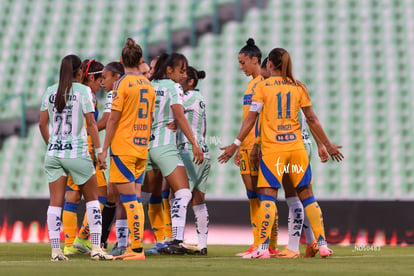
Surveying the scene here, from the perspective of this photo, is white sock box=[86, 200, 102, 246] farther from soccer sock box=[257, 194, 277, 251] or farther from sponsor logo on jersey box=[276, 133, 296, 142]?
sponsor logo on jersey box=[276, 133, 296, 142]

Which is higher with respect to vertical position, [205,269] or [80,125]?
[80,125]

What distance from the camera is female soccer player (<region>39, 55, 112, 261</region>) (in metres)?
7.35

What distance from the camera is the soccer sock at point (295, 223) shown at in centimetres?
806

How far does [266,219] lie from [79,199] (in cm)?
211

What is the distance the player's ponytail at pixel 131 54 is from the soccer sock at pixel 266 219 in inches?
66.7

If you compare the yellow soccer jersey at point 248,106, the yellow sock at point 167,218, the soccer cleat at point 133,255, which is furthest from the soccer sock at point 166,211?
the soccer cleat at point 133,255

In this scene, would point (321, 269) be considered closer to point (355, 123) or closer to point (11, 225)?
point (11, 225)

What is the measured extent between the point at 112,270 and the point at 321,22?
11.9m

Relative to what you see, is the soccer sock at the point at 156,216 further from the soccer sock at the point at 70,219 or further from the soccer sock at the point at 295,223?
the soccer sock at the point at 295,223

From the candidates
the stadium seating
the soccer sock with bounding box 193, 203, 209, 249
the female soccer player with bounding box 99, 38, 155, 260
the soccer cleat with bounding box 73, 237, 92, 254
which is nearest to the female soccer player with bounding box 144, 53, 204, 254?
the soccer sock with bounding box 193, 203, 209, 249

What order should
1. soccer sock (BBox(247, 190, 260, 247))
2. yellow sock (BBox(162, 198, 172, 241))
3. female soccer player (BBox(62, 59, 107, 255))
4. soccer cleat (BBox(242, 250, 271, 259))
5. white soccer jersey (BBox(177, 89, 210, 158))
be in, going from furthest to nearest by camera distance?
yellow sock (BBox(162, 198, 172, 241))
white soccer jersey (BBox(177, 89, 210, 158))
female soccer player (BBox(62, 59, 107, 255))
soccer sock (BBox(247, 190, 260, 247))
soccer cleat (BBox(242, 250, 271, 259))

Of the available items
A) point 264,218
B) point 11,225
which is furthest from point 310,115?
point 11,225

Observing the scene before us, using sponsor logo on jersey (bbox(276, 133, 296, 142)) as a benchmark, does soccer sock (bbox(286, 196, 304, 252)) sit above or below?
below

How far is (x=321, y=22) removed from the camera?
56.5 feet
